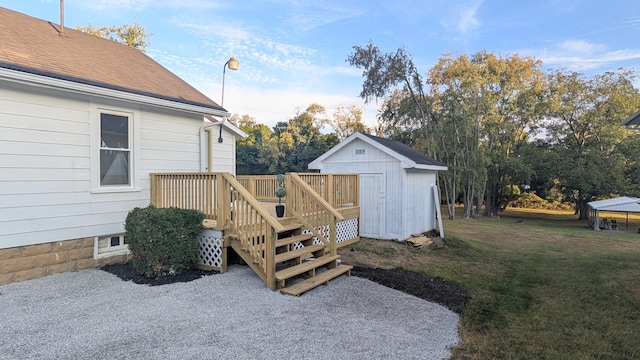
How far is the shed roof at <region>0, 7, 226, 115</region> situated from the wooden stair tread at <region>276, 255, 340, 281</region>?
3.90 m

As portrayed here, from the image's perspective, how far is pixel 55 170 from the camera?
17.2ft

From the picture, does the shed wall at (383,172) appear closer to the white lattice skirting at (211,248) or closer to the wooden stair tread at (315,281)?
the wooden stair tread at (315,281)

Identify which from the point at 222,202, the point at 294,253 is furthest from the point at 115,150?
the point at 294,253

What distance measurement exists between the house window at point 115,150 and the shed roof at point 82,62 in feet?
2.09

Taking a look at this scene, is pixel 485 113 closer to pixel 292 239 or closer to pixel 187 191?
pixel 292 239

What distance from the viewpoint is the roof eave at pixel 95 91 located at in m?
4.59

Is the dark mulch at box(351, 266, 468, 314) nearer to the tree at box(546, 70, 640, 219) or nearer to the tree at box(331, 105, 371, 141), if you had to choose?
the tree at box(546, 70, 640, 219)

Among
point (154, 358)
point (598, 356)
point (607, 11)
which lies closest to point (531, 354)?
point (598, 356)

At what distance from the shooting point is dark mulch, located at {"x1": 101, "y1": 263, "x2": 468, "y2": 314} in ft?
Result: 16.8

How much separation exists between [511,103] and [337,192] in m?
22.9

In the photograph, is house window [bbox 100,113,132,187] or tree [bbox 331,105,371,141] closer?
house window [bbox 100,113,132,187]

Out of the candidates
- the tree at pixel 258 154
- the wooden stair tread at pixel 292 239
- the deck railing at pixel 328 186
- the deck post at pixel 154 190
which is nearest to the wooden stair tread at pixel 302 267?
the wooden stair tread at pixel 292 239

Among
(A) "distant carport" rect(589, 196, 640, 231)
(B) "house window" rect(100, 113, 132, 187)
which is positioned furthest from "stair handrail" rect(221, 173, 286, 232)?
(A) "distant carport" rect(589, 196, 640, 231)

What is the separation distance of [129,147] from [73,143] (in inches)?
34.5
